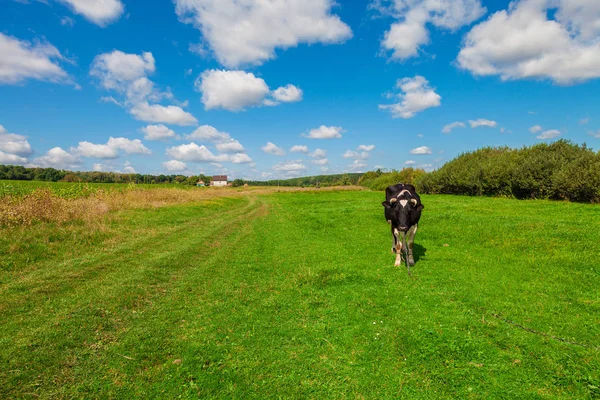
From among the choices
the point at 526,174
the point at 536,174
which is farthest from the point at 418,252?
the point at 526,174

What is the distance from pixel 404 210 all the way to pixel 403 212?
0.08 m

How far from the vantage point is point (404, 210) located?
10.2m

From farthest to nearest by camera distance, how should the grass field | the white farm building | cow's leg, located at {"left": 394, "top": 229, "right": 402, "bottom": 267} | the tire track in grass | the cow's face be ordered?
the white farm building
cow's leg, located at {"left": 394, "top": 229, "right": 402, "bottom": 267}
the cow's face
the tire track in grass
the grass field

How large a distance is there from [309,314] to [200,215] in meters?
21.2

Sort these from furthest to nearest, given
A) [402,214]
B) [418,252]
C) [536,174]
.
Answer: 1. [536,174]
2. [418,252]
3. [402,214]

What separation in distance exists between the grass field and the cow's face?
1.63m

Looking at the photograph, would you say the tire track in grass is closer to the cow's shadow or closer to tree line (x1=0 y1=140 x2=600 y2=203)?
the cow's shadow

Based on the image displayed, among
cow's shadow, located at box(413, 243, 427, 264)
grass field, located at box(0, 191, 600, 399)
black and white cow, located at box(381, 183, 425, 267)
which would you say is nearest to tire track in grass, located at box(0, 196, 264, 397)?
grass field, located at box(0, 191, 600, 399)

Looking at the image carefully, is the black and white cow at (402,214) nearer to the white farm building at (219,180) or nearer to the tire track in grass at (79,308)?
the tire track in grass at (79,308)

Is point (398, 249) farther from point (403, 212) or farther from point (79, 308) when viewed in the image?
point (79, 308)

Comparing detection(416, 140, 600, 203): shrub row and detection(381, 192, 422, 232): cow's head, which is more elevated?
detection(416, 140, 600, 203): shrub row

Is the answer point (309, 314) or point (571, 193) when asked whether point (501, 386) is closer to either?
point (309, 314)

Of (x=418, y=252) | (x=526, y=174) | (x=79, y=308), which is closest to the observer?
(x=79, y=308)

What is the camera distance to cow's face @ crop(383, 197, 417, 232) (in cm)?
1010
